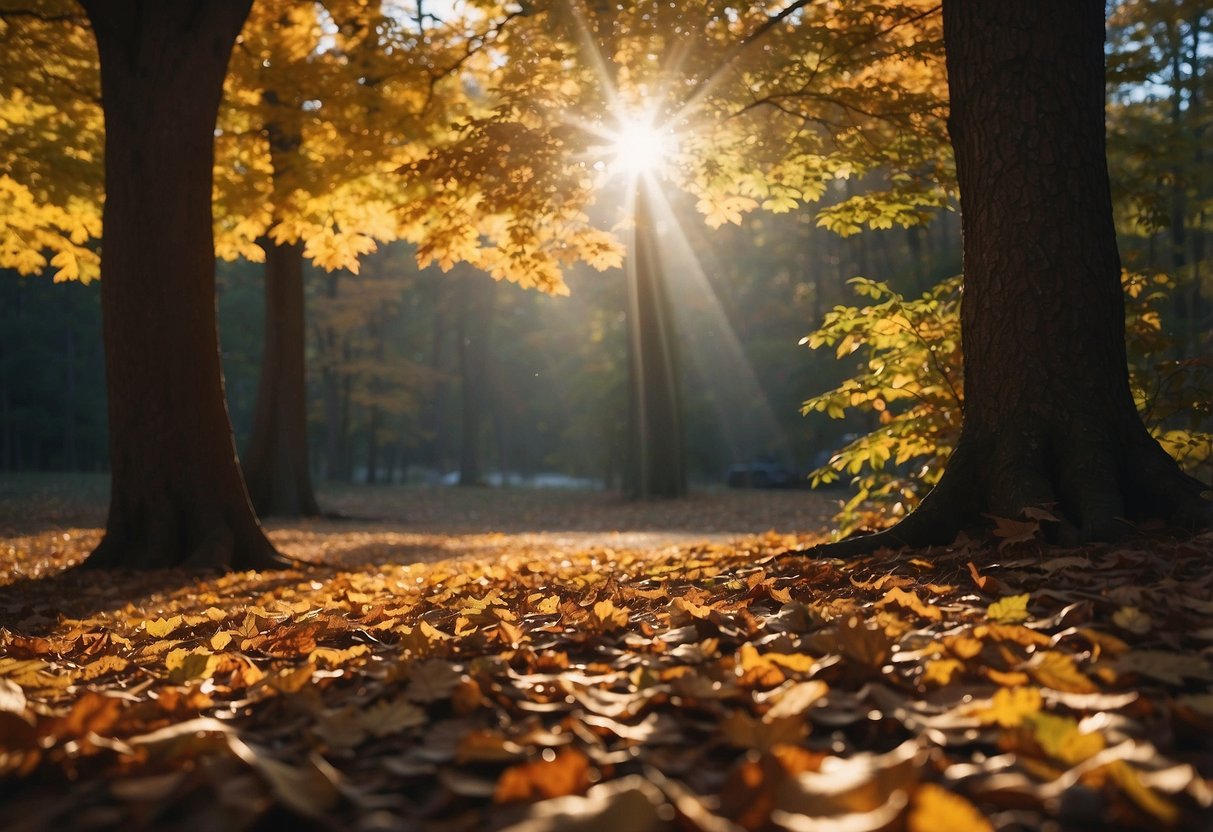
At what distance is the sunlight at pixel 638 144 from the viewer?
7.79 meters

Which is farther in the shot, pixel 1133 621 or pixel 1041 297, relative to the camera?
pixel 1041 297

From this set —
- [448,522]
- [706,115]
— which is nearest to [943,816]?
[706,115]

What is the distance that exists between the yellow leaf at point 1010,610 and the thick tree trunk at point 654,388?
1643cm

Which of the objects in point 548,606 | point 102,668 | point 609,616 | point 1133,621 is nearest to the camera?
point 1133,621

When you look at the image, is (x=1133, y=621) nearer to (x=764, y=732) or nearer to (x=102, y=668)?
(x=764, y=732)

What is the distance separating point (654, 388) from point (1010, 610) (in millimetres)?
16711

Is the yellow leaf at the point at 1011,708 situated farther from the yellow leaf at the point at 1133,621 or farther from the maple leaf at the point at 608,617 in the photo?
the maple leaf at the point at 608,617

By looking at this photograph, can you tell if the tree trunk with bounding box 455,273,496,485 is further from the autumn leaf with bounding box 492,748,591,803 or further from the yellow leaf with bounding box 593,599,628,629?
the autumn leaf with bounding box 492,748,591,803

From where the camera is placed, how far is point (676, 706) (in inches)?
82.9

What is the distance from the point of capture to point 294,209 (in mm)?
8789

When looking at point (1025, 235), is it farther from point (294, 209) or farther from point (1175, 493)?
point (294, 209)

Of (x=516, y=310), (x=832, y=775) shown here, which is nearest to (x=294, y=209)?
(x=832, y=775)

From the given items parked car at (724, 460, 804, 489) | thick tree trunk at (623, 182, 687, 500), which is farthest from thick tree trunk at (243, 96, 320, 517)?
parked car at (724, 460, 804, 489)

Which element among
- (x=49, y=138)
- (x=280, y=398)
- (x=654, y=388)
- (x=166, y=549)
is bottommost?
(x=166, y=549)
